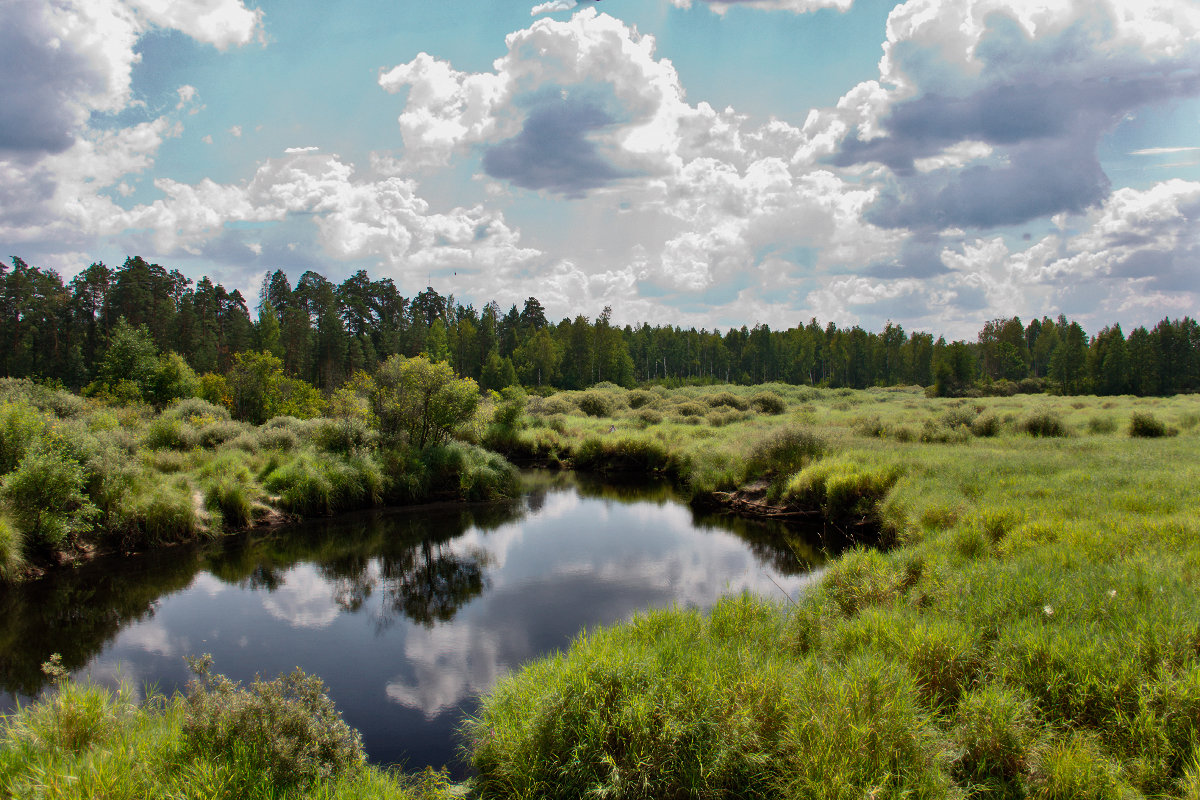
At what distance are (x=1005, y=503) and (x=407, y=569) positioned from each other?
14778 mm

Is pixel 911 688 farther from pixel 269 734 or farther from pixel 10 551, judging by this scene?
pixel 10 551

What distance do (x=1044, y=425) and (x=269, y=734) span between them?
1223 inches

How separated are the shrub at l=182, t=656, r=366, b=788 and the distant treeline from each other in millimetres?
40666

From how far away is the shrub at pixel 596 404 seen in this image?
2180 inches

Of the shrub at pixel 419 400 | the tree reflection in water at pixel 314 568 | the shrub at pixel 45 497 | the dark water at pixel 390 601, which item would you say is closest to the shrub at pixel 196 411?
the shrub at pixel 419 400

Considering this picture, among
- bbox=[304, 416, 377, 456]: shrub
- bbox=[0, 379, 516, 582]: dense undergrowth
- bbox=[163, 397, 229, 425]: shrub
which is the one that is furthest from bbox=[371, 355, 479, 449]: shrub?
bbox=[163, 397, 229, 425]: shrub

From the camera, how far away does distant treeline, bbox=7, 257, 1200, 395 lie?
5875 centimetres

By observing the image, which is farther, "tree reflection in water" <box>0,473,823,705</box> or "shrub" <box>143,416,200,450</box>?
"shrub" <box>143,416,200,450</box>

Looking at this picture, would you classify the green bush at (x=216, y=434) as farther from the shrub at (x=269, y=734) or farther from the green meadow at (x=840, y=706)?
the shrub at (x=269, y=734)

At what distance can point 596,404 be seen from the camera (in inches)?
2200

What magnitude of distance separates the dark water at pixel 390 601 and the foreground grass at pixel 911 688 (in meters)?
2.37

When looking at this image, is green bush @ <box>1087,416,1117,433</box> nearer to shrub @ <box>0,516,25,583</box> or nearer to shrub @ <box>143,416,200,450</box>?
shrub @ <box>0,516,25,583</box>

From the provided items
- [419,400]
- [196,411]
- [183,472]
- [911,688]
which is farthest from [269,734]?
[196,411]

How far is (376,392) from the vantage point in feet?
87.0
